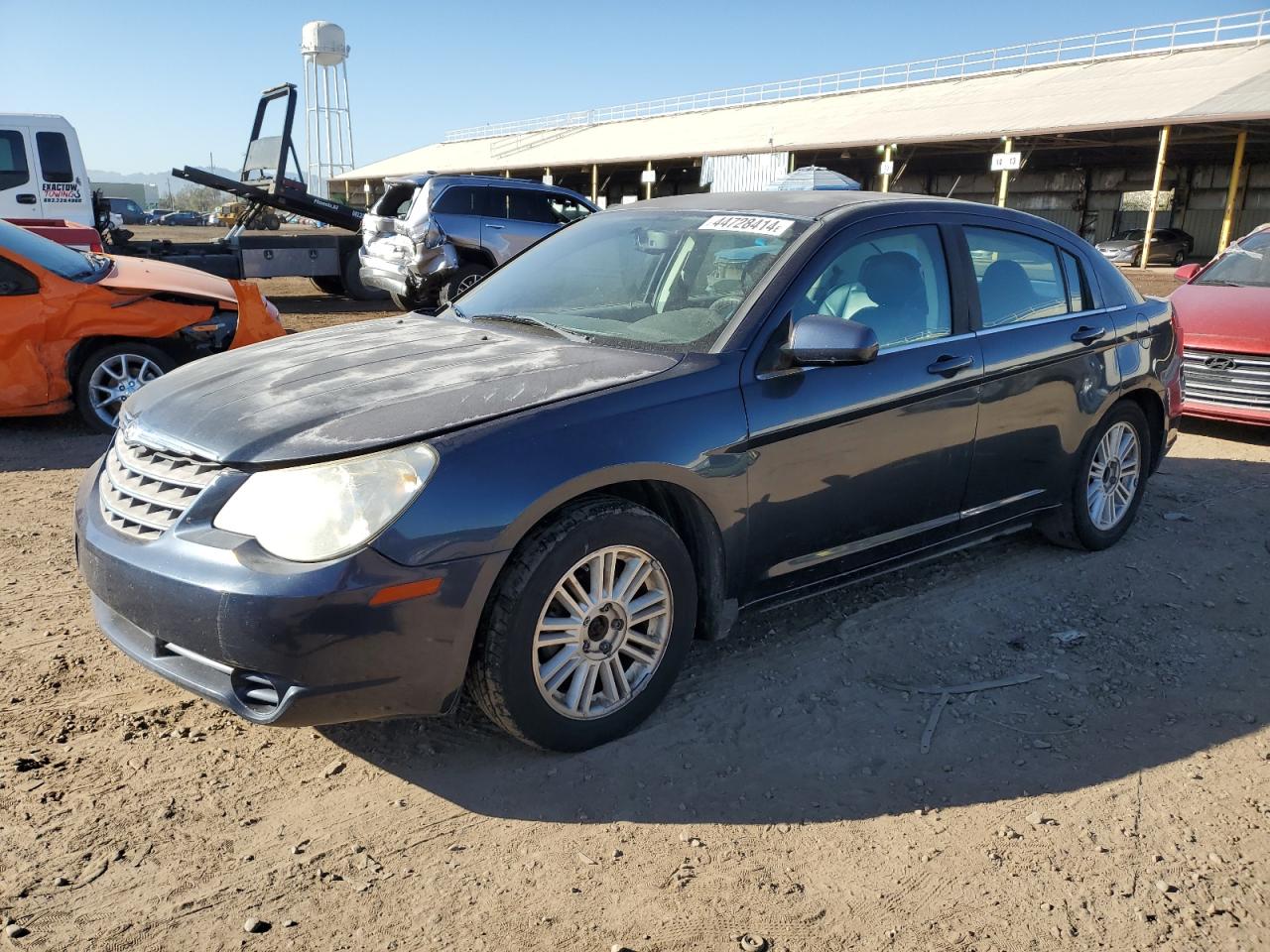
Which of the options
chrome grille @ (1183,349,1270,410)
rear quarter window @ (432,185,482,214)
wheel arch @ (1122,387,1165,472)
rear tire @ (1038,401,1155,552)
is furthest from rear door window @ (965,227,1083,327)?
rear quarter window @ (432,185,482,214)

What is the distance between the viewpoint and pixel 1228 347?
741 cm

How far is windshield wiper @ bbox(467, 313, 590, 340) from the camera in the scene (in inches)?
145

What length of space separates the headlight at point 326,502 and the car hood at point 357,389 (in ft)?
0.17

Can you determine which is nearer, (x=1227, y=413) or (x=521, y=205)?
(x=1227, y=413)

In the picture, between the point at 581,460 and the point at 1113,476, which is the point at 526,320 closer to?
the point at 581,460

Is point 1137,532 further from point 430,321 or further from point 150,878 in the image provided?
point 150,878

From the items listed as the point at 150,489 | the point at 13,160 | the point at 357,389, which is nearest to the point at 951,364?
the point at 357,389

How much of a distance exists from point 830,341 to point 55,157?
42.6 feet

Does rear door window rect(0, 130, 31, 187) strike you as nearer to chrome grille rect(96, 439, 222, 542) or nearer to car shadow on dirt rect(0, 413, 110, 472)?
car shadow on dirt rect(0, 413, 110, 472)

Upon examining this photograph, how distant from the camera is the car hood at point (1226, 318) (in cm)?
732

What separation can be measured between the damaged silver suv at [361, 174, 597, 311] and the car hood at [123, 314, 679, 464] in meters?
8.54

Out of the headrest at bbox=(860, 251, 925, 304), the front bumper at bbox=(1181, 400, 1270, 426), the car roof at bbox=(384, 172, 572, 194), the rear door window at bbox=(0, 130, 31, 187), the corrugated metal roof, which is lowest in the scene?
the front bumper at bbox=(1181, 400, 1270, 426)

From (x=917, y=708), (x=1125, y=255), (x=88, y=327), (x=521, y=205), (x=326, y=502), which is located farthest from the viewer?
(x=1125, y=255)

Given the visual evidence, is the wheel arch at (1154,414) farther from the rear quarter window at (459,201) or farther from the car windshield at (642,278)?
the rear quarter window at (459,201)
